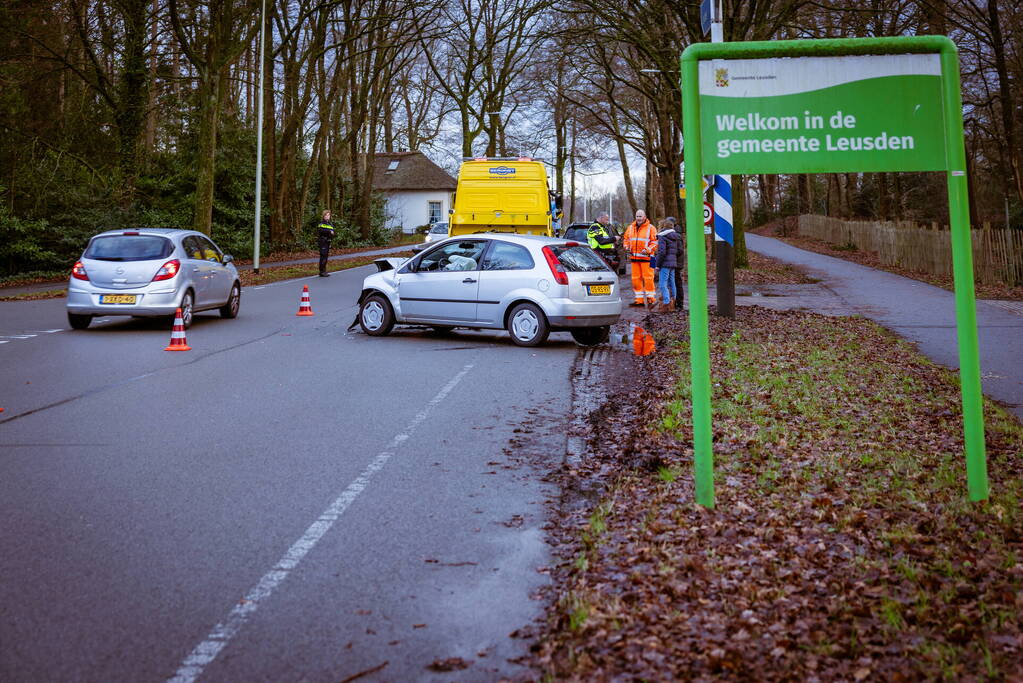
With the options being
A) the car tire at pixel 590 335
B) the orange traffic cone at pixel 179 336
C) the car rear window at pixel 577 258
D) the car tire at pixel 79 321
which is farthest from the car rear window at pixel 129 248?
the car tire at pixel 590 335

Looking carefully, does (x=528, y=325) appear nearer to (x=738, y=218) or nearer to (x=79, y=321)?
(x=79, y=321)

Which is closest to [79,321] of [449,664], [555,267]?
[555,267]

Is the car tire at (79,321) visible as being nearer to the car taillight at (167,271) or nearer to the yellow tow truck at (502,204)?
the car taillight at (167,271)

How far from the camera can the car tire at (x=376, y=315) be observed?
15.6 meters

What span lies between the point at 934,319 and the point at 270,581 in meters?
14.8

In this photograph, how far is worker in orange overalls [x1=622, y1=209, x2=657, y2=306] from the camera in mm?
19766

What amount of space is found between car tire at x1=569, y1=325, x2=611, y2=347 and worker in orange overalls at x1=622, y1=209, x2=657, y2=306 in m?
4.90

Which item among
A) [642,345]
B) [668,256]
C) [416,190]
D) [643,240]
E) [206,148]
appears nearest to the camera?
[642,345]

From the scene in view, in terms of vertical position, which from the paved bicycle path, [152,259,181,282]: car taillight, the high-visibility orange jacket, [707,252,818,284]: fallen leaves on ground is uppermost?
the high-visibility orange jacket

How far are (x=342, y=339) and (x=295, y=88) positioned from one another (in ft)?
86.6

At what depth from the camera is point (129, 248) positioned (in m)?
16.6

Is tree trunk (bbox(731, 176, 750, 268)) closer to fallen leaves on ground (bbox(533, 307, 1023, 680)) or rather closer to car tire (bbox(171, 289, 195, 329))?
car tire (bbox(171, 289, 195, 329))

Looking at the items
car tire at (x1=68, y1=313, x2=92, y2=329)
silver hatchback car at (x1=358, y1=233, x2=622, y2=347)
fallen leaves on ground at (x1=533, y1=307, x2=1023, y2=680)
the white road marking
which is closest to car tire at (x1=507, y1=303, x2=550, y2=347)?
silver hatchback car at (x1=358, y1=233, x2=622, y2=347)

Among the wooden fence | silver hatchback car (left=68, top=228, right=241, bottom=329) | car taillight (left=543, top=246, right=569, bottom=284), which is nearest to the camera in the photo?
car taillight (left=543, top=246, right=569, bottom=284)
